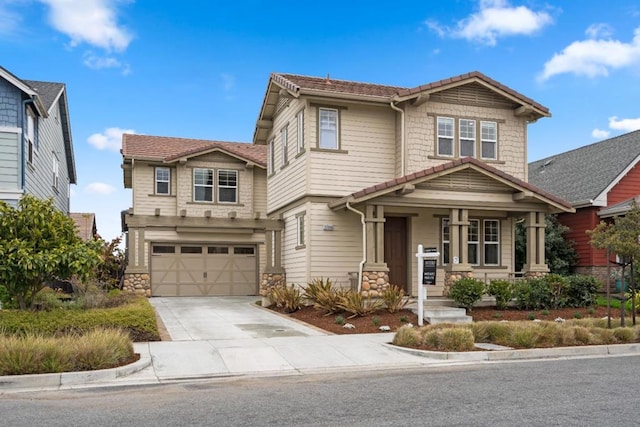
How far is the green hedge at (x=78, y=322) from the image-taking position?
12.4m

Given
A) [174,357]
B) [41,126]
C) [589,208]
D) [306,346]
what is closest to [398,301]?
[306,346]

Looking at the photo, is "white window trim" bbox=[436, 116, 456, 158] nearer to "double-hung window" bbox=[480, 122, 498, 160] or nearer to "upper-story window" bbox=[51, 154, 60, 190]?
"double-hung window" bbox=[480, 122, 498, 160]

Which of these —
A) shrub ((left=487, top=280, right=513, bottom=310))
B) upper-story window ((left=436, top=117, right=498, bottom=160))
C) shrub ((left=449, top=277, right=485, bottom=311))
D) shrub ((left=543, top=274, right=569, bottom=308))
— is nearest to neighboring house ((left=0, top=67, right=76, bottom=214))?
upper-story window ((left=436, top=117, right=498, bottom=160))

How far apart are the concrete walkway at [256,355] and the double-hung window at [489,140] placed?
914 cm

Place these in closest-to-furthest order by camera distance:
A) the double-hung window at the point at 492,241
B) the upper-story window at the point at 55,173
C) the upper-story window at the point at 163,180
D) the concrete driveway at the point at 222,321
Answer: the concrete driveway at the point at 222,321
the double-hung window at the point at 492,241
the upper-story window at the point at 55,173
the upper-story window at the point at 163,180

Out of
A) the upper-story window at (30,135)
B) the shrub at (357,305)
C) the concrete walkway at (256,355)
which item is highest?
the upper-story window at (30,135)

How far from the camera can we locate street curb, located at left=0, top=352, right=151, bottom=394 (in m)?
9.00

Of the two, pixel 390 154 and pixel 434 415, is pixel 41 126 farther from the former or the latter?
pixel 434 415

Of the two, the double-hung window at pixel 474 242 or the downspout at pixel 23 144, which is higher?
the downspout at pixel 23 144

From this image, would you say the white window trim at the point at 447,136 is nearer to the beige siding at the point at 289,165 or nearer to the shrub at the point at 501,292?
the beige siding at the point at 289,165

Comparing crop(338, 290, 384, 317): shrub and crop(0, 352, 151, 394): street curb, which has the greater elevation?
crop(338, 290, 384, 317): shrub

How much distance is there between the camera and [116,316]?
1323cm

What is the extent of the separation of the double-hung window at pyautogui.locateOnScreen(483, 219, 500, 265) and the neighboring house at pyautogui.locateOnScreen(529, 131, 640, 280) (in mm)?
5207

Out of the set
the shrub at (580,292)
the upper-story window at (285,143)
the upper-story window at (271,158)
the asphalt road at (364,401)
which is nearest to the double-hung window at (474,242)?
the shrub at (580,292)
